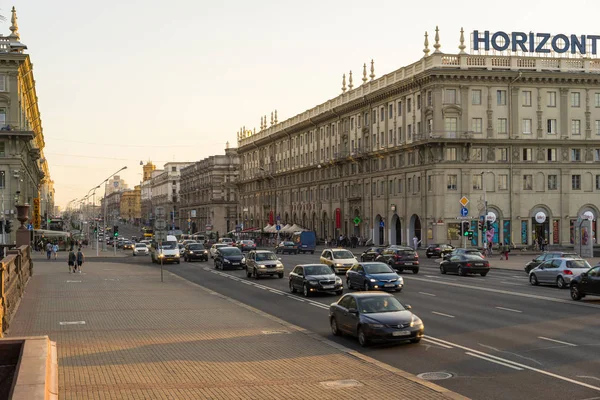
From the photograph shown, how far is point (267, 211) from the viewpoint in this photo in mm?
137500

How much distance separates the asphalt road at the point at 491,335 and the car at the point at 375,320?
0.33m

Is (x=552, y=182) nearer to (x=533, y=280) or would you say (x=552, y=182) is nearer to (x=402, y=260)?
(x=402, y=260)

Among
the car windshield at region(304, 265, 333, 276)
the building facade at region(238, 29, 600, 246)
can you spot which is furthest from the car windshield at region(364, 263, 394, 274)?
the building facade at region(238, 29, 600, 246)

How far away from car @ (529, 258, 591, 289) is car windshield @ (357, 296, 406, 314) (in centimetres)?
1882

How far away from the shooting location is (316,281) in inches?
1283

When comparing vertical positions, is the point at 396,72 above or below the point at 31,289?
above

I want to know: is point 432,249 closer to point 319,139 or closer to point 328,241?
point 328,241

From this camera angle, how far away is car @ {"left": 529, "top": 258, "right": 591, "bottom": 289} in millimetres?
36312

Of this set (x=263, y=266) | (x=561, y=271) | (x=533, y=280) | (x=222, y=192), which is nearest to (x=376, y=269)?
(x=533, y=280)

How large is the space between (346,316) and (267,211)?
11692 cm

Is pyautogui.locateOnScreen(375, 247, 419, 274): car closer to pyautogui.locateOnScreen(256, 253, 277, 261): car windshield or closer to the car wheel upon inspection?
pyautogui.locateOnScreen(256, 253, 277, 261): car windshield

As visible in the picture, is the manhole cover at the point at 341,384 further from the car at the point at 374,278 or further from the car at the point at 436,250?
the car at the point at 436,250

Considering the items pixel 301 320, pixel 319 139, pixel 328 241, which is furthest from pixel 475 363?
pixel 319 139

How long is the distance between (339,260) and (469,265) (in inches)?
311
